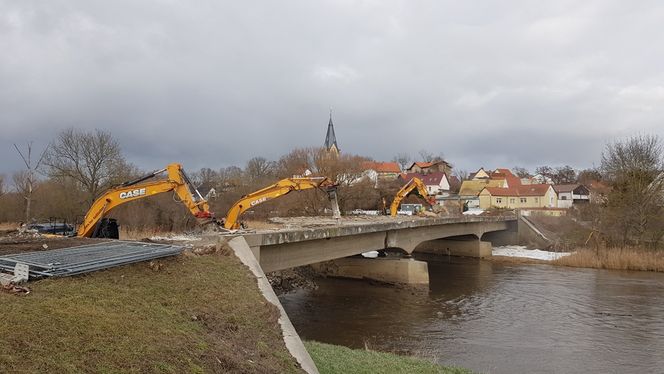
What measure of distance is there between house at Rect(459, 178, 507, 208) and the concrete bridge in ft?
156

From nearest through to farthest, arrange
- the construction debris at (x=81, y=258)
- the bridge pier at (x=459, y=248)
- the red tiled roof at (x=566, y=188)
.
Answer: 1. the construction debris at (x=81, y=258)
2. the bridge pier at (x=459, y=248)
3. the red tiled roof at (x=566, y=188)

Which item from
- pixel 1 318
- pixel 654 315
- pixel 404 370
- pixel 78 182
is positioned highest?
pixel 78 182

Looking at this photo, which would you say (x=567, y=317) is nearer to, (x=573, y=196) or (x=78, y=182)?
(x=78, y=182)

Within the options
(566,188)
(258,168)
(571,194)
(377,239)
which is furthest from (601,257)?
(566,188)

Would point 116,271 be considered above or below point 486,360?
above

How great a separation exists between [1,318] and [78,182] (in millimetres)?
39300

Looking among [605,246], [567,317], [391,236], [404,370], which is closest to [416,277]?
[391,236]

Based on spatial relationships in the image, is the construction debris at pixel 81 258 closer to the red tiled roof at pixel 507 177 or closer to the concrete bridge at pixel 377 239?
the concrete bridge at pixel 377 239

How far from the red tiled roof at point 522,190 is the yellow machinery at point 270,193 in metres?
74.7

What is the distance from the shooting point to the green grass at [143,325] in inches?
213

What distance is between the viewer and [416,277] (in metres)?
28.9

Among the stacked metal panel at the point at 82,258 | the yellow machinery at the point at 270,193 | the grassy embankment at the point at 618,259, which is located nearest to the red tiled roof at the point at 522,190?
the grassy embankment at the point at 618,259

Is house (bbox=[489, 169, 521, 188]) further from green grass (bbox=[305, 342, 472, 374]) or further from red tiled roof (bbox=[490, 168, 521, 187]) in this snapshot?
green grass (bbox=[305, 342, 472, 374])

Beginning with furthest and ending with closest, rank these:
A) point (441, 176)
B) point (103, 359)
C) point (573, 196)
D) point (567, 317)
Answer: point (441, 176) < point (573, 196) < point (567, 317) < point (103, 359)
